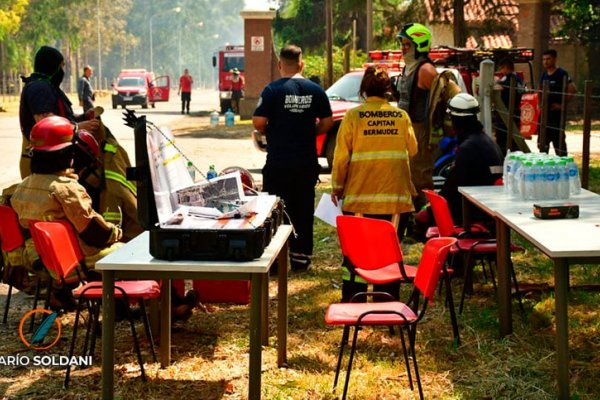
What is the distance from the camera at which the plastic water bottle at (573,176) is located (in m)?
7.63

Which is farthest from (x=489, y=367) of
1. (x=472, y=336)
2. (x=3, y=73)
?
(x=3, y=73)

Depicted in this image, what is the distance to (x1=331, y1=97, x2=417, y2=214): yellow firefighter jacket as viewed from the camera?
807cm

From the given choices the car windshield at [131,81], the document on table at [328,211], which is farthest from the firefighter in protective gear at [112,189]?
the car windshield at [131,81]

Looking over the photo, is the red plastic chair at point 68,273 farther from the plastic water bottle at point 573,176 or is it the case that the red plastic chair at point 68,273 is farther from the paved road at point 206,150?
the paved road at point 206,150

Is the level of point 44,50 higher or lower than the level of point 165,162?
higher

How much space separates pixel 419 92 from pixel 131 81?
4336 cm

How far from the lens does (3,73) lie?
216 feet

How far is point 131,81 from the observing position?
52.7m

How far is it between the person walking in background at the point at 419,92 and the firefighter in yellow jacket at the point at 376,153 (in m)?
2.38

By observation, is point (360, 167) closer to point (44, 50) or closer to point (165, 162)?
point (165, 162)

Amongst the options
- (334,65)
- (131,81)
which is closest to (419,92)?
(334,65)

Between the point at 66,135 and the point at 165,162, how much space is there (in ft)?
4.88

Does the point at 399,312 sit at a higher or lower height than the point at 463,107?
lower

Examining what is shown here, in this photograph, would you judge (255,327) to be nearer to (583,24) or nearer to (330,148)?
(330,148)
